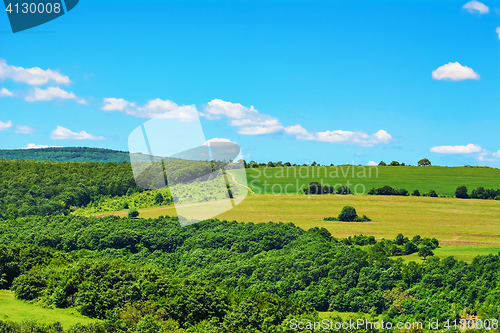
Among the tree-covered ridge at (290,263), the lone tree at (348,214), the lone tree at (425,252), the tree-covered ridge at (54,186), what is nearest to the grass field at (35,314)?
the tree-covered ridge at (290,263)

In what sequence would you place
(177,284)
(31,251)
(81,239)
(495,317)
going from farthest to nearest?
(81,239), (31,251), (177,284), (495,317)

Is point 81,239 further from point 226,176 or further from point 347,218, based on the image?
point 347,218

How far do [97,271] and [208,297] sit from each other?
1029 cm

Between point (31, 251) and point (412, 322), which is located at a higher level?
point (31, 251)

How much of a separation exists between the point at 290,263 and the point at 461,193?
46013 mm

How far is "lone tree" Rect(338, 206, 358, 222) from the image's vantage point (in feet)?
229

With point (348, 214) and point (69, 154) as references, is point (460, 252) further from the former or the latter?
point (69, 154)

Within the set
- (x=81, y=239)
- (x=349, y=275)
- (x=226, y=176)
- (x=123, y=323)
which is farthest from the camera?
(x=226, y=176)

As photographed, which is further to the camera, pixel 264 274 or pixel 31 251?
pixel 264 274

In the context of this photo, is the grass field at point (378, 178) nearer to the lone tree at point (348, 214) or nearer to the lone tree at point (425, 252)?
the lone tree at point (348, 214)

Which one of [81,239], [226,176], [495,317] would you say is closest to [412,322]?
[495,317]

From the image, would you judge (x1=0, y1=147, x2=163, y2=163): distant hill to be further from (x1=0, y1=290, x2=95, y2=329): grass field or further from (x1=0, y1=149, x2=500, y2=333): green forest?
(x1=0, y1=290, x2=95, y2=329): grass field

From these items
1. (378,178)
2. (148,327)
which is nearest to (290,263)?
(148,327)

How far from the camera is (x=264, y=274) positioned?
5022cm
